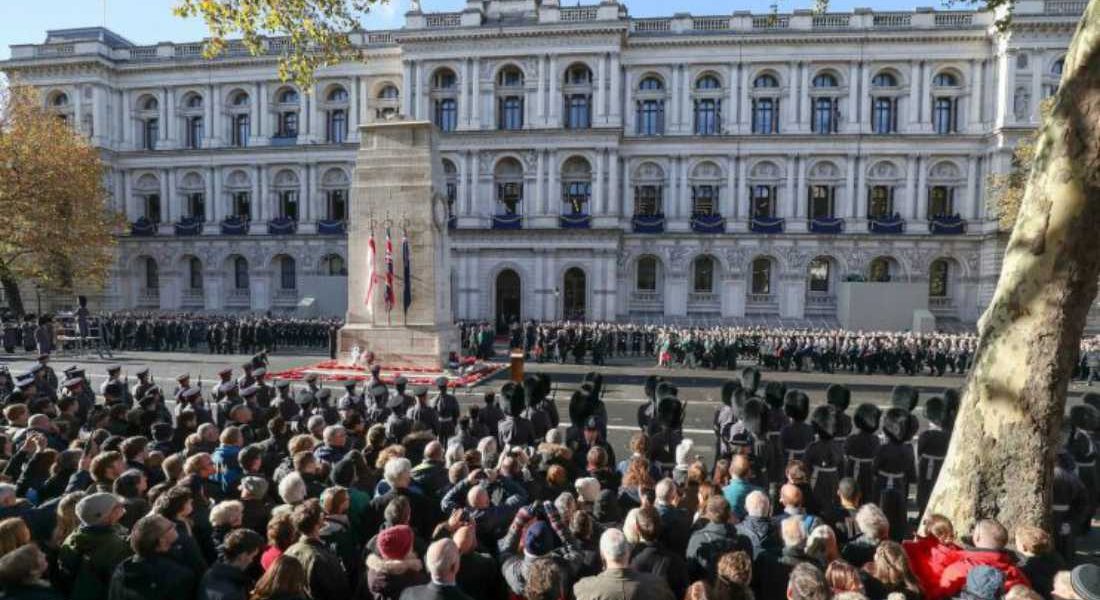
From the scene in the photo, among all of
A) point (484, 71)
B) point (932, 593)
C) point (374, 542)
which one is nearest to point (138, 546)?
point (374, 542)

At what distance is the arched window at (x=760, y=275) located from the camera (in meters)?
39.6

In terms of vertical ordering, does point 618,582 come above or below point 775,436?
above

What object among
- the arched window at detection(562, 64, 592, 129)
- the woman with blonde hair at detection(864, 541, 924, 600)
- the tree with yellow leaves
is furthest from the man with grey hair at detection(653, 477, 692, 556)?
the arched window at detection(562, 64, 592, 129)

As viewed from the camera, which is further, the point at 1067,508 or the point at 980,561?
the point at 1067,508

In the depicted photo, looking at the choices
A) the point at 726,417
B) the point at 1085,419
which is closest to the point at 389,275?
the point at 726,417

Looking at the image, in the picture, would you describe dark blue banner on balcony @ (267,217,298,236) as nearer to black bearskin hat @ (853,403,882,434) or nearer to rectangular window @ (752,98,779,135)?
rectangular window @ (752,98,779,135)

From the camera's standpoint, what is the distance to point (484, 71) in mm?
39000

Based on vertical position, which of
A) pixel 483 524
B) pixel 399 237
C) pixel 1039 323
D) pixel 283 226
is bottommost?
pixel 483 524

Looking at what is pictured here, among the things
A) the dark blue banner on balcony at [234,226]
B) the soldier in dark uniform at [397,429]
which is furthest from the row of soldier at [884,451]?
the dark blue banner on balcony at [234,226]

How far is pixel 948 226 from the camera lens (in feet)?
123

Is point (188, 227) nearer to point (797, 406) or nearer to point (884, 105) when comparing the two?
point (797, 406)

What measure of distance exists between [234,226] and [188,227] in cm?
354

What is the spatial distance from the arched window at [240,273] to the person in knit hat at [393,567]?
4492 cm

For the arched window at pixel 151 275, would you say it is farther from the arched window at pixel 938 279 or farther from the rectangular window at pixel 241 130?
the arched window at pixel 938 279
